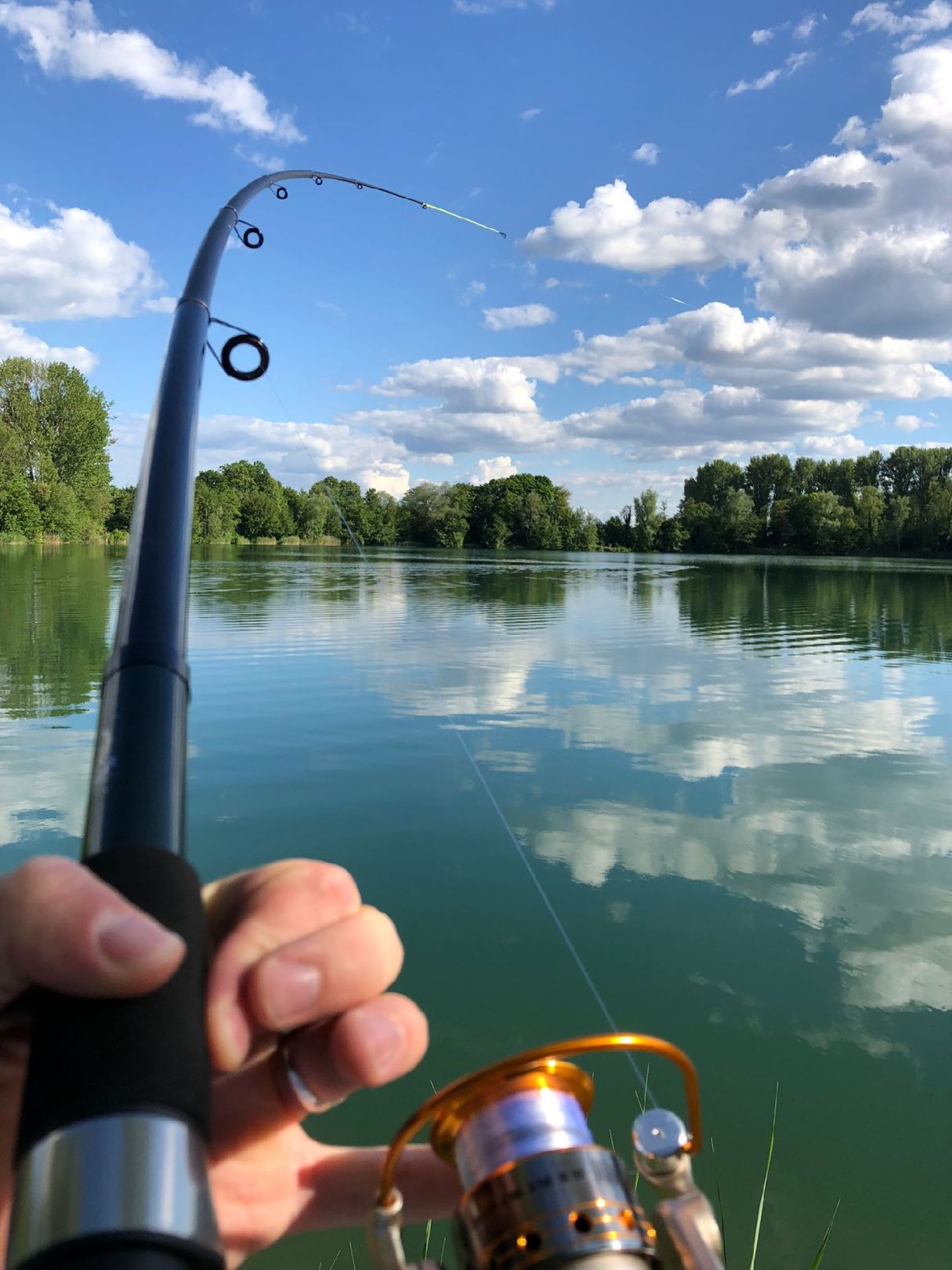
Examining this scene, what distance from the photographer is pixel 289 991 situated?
0.76m

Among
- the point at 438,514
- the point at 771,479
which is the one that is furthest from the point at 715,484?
the point at 438,514

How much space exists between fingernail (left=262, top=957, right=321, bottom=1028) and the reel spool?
156 millimetres

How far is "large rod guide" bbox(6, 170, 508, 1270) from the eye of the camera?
48 centimetres

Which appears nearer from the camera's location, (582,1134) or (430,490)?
(582,1134)

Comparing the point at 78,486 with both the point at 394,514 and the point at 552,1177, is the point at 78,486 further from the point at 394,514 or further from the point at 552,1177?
the point at 552,1177

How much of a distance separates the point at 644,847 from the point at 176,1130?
5.34 meters

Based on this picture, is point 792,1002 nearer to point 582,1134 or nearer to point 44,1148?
point 582,1134

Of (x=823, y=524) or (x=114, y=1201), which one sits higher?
(x=823, y=524)

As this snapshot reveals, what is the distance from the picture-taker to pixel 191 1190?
510 mm

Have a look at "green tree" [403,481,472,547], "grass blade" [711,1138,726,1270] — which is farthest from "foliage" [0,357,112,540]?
"grass blade" [711,1138,726,1270]

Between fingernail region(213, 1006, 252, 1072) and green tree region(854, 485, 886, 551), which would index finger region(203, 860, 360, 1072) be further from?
green tree region(854, 485, 886, 551)

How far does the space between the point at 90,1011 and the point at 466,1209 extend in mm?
293

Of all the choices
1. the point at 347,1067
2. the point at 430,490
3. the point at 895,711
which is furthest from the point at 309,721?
the point at 430,490

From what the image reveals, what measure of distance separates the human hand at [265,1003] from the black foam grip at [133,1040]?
0.02 m
